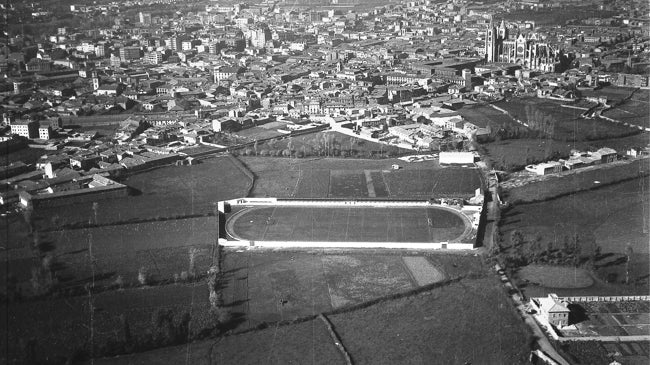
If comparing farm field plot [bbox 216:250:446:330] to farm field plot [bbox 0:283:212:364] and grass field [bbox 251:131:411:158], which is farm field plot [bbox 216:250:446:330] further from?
grass field [bbox 251:131:411:158]

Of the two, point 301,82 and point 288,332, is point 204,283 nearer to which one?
point 288,332

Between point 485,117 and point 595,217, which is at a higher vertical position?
point 485,117

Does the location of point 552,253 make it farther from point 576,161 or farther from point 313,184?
point 576,161

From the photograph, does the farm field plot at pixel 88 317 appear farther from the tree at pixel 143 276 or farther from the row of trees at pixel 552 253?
the row of trees at pixel 552 253

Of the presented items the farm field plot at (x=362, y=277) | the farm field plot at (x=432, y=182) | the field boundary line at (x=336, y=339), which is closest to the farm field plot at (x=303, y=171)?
the farm field plot at (x=432, y=182)

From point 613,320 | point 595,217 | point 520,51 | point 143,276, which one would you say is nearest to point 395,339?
point 613,320
